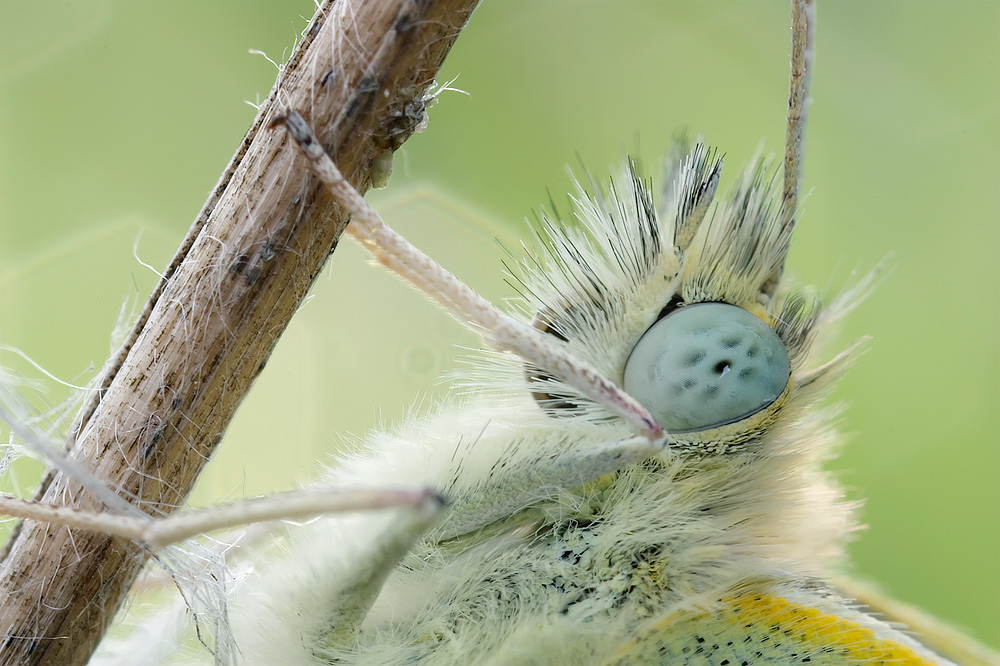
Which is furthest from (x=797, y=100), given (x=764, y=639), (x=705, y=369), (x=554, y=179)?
(x=554, y=179)

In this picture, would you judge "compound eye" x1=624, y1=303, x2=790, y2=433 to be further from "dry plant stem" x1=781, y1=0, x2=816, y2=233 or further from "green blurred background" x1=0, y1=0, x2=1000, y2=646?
"green blurred background" x1=0, y1=0, x2=1000, y2=646

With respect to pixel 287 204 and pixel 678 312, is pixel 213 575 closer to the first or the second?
pixel 287 204

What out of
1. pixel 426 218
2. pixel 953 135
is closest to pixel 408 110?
pixel 426 218

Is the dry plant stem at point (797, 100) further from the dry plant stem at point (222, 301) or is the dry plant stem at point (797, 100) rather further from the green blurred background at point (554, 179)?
the green blurred background at point (554, 179)

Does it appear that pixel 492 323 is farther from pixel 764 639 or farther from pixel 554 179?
pixel 554 179

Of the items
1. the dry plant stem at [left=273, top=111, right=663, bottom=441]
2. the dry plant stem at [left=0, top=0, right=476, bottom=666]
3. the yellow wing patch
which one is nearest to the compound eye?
the dry plant stem at [left=273, top=111, right=663, bottom=441]

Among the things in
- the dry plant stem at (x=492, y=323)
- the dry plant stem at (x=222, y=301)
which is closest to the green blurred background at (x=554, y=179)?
the dry plant stem at (x=222, y=301)
